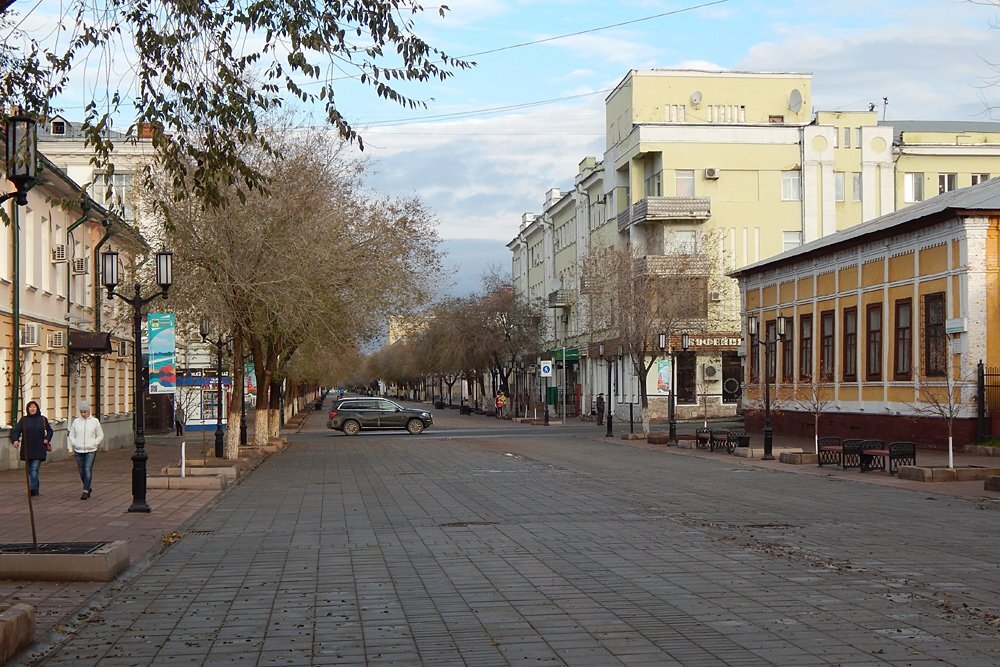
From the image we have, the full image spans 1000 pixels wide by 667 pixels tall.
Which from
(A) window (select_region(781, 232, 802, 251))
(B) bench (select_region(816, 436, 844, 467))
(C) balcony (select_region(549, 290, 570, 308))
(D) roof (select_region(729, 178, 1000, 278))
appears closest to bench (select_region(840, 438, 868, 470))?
(B) bench (select_region(816, 436, 844, 467))

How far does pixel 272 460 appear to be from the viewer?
34562 millimetres

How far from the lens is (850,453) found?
1093 inches

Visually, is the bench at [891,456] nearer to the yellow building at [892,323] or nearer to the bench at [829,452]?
the bench at [829,452]

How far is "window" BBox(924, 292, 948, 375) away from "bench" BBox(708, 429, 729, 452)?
243 inches

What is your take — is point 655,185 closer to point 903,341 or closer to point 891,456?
point 903,341

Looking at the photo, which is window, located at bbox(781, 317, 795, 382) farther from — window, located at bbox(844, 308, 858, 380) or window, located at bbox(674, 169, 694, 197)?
Result: window, located at bbox(674, 169, 694, 197)

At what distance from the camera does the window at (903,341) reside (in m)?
35.5

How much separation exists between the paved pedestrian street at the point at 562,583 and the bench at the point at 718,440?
48.2ft

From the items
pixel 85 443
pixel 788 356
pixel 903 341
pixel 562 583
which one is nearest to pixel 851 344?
pixel 903 341

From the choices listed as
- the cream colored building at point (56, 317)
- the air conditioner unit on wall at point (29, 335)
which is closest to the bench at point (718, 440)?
the cream colored building at point (56, 317)

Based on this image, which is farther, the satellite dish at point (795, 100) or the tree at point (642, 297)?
the satellite dish at point (795, 100)

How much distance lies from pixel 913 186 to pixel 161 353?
2103 inches

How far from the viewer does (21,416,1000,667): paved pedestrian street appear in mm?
8172

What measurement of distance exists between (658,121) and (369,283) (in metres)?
35.9
